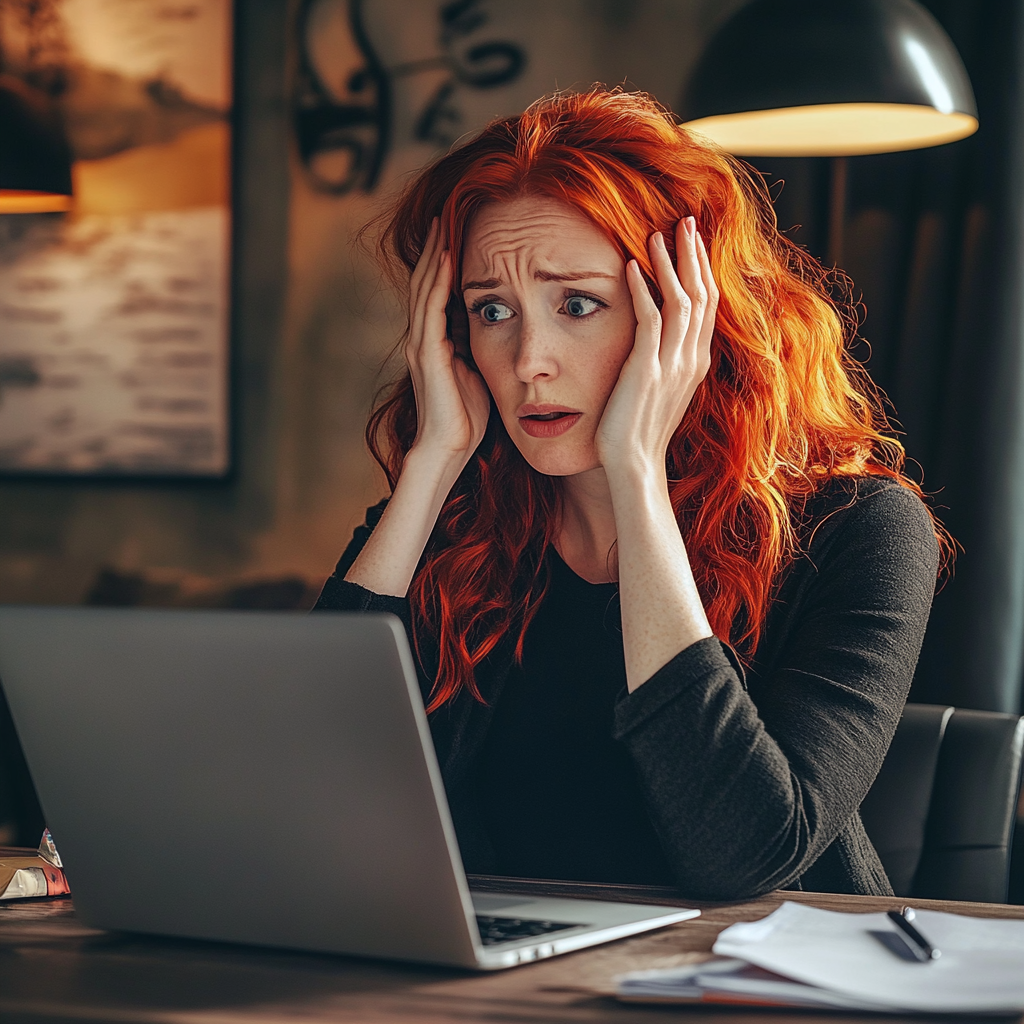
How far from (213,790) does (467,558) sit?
75 cm

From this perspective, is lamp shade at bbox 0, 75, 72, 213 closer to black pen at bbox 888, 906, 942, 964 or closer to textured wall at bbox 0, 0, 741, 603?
textured wall at bbox 0, 0, 741, 603

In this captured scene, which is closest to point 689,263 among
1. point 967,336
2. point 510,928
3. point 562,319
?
point 562,319

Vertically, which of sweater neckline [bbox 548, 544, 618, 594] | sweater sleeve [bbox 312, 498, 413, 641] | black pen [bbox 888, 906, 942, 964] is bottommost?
black pen [bbox 888, 906, 942, 964]

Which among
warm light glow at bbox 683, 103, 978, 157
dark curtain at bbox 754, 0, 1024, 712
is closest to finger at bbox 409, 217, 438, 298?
warm light glow at bbox 683, 103, 978, 157

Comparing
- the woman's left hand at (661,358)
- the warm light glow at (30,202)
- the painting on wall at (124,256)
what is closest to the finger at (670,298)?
the woman's left hand at (661,358)

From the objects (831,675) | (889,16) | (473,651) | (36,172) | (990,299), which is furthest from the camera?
(990,299)

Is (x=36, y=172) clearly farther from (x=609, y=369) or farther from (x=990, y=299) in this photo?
(x=990, y=299)

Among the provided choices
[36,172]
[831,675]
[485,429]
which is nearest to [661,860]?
[831,675]

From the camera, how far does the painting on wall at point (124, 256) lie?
314 cm

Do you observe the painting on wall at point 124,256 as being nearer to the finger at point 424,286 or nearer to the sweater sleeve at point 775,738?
the finger at point 424,286

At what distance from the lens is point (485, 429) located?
59.3 inches

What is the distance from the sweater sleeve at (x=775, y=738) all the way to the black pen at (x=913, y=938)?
0.14 m

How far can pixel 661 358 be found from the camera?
1280 mm

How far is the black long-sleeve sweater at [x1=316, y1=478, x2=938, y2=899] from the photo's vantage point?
95cm
